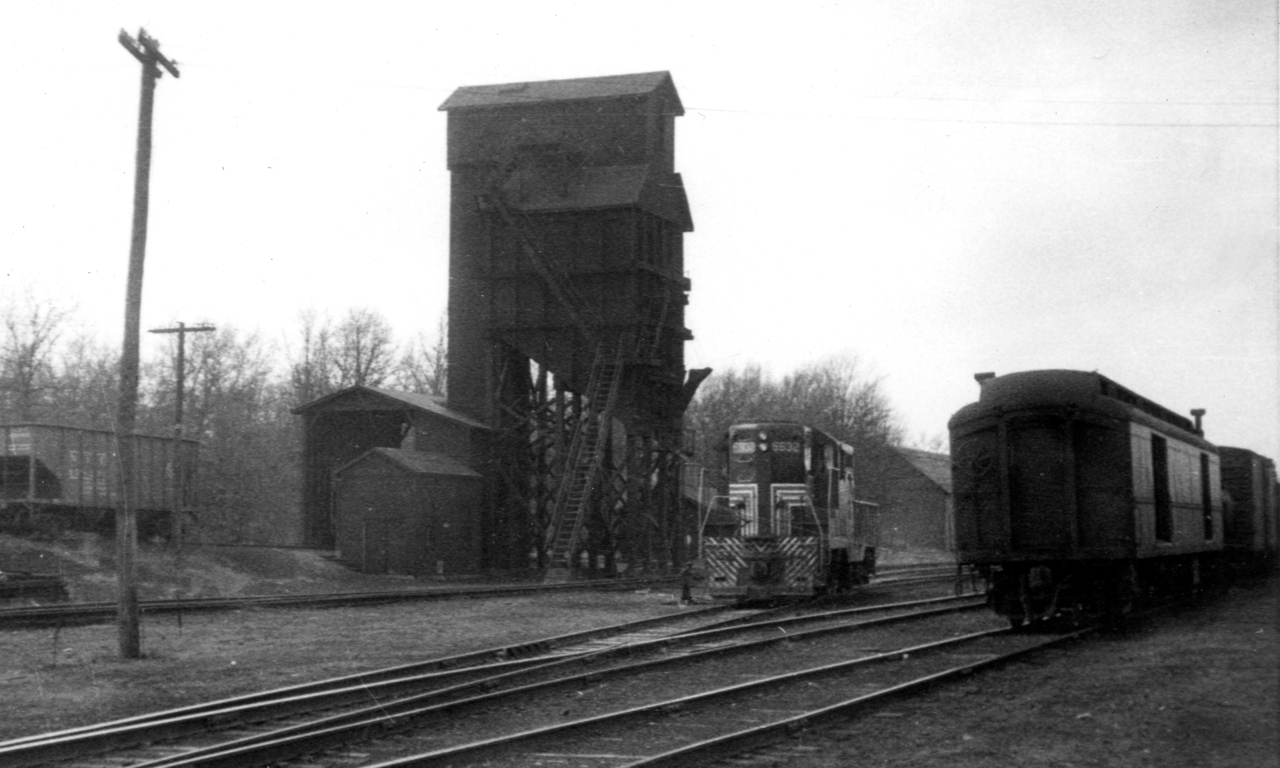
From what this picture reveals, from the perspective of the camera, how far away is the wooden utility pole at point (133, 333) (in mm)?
16297

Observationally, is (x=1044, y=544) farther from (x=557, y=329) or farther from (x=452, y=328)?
(x=452, y=328)

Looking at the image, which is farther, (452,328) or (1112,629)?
(452,328)

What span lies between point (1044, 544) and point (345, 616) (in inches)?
480

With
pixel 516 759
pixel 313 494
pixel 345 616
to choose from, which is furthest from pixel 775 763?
pixel 313 494

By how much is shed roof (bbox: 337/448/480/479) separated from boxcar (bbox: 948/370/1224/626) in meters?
21.8

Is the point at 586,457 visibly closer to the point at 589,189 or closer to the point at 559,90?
the point at 589,189

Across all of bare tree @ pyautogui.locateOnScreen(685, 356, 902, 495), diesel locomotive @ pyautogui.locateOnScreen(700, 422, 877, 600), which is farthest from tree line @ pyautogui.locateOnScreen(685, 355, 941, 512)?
diesel locomotive @ pyautogui.locateOnScreen(700, 422, 877, 600)

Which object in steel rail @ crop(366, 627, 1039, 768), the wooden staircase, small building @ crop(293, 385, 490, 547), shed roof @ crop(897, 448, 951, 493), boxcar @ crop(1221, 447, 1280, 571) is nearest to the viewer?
steel rail @ crop(366, 627, 1039, 768)

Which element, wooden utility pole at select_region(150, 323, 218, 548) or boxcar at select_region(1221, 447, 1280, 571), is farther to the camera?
wooden utility pole at select_region(150, 323, 218, 548)

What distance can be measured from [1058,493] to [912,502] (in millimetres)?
50157

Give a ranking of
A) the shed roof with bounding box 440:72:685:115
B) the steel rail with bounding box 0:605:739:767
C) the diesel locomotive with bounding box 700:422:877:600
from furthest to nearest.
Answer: the shed roof with bounding box 440:72:685:115, the diesel locomotive with bounding box 700:422:877:600, the steel rail with bounding box 0:605:739:767

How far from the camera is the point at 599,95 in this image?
39781 mm

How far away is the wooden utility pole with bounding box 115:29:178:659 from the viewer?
53.5ft

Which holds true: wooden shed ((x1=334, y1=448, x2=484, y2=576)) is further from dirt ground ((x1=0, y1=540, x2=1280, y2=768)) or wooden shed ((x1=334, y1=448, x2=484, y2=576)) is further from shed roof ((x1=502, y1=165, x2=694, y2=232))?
dirt ground ((x1=0, y1=540, x2=1280, y2=768))
